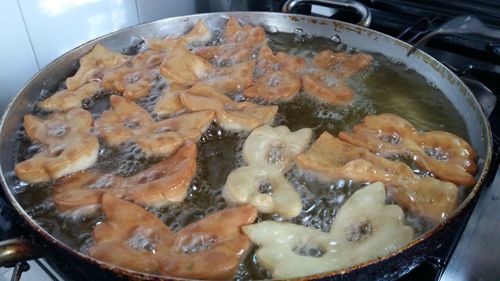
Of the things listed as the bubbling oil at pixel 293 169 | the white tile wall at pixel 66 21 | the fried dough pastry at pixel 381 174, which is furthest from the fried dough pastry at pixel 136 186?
the white tile wall at pixel 66 21

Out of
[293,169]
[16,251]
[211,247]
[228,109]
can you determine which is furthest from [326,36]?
[16,251]

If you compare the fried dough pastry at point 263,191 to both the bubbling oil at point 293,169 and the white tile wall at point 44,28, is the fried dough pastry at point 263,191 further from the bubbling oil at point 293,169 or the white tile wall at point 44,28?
the white tile wall at point 44,28

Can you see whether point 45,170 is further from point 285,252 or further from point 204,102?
point 285,252

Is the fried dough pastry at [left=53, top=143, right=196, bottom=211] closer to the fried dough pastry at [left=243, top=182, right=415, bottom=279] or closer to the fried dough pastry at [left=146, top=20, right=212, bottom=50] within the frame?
the fried dough pastry at [left=243, top=182, right=415, bottom=279]

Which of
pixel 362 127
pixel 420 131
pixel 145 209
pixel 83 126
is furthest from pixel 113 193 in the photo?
pixel 420 131

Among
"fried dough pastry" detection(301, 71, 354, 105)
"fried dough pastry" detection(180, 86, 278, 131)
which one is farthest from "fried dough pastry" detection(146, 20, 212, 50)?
"fried dough pastry" detection(301, 71, 354, 105)

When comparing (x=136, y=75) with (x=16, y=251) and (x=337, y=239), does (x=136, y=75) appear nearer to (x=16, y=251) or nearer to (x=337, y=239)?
(x=16, y=251)
